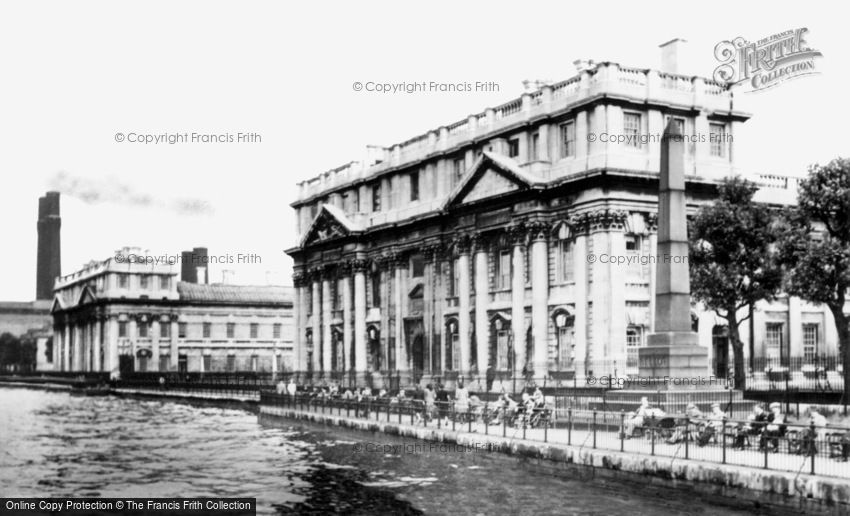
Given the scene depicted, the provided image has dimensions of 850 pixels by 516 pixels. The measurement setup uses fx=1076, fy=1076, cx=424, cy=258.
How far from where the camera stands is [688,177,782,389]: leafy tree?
132ft

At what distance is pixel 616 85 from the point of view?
44188 mm

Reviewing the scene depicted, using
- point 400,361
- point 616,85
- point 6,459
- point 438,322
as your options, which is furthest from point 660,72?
point 6,459

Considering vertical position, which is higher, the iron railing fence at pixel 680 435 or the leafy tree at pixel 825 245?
the leafy tree at pixel 825 245

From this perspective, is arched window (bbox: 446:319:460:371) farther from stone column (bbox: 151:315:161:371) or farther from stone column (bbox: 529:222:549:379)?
stone column (bbox: 151:315:161:371)

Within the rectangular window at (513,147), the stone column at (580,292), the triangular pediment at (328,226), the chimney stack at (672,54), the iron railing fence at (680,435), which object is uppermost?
the chimney stack at (672,54)

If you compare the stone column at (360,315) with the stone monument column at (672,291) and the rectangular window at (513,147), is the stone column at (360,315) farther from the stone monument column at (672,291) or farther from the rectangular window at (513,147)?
the stone monument column at (672,291)

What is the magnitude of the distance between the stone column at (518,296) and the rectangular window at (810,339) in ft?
42.0

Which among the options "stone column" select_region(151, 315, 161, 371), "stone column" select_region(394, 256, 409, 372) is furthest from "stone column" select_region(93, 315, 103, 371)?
"stone column" select_region(394, 256, 409, 372)

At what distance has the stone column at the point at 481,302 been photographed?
50.4m

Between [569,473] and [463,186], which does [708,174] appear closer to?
[463,186]

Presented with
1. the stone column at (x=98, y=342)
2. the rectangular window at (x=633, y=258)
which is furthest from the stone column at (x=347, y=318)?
the stone column at (x=98, y=342)

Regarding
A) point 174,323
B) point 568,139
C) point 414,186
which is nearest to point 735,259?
point 568,139

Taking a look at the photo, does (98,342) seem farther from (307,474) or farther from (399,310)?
(307,474)

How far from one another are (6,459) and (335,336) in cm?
3711
